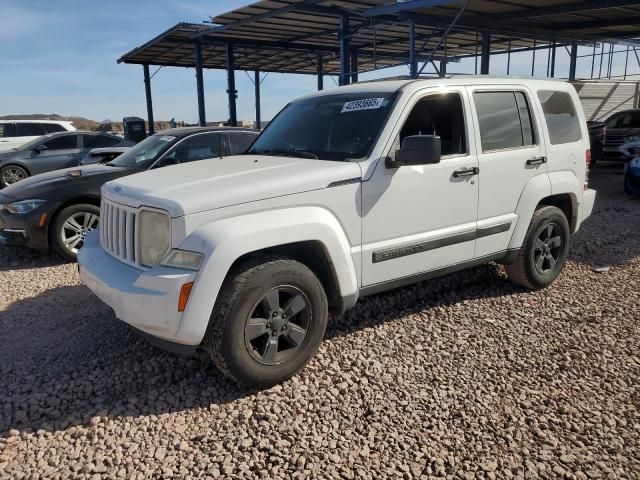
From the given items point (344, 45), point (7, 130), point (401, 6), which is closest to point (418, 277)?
point (401, 6)

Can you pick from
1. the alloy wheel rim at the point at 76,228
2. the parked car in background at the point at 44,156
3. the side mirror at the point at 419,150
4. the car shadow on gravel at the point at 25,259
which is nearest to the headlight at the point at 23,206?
the alloy wheel rim at the point at 76,228

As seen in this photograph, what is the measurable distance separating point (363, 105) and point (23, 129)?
15136 mm

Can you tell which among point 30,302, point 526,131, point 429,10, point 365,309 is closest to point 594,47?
point 429,10

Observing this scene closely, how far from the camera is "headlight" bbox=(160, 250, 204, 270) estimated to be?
3.02 m

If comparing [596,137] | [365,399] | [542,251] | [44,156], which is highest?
[596,137]

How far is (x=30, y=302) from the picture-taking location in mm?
5086

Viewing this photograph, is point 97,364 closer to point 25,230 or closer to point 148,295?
point 148,295

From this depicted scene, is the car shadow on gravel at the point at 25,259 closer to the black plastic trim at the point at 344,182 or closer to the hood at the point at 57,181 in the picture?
the hood at the point at 57,181

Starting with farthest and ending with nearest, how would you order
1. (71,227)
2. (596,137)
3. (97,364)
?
(596,137), (71,227), (97,364)

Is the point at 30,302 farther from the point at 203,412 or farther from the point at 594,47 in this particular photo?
the point at 594,47

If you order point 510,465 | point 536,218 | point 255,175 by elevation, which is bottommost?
point 510,465

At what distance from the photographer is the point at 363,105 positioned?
4.11 metres

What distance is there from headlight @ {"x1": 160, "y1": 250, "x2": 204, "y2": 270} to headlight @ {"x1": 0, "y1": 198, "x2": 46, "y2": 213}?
154 inches

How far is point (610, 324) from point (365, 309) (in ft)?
6.56
